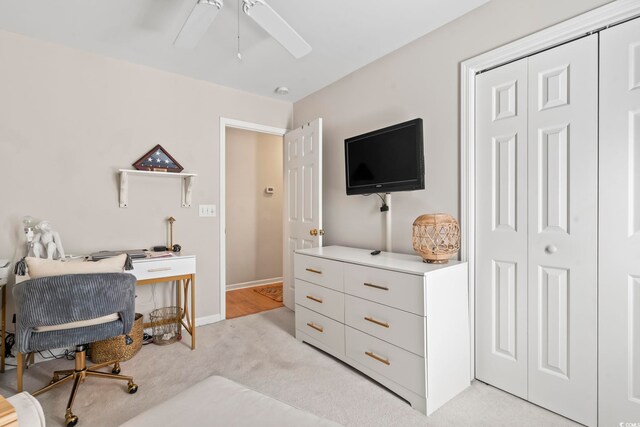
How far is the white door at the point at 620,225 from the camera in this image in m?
1.42

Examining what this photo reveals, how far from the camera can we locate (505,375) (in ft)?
6.05

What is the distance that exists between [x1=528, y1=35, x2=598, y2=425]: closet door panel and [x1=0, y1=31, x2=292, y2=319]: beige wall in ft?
8.92

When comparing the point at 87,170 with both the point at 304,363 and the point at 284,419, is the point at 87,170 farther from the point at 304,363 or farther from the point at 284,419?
the point at 284,419

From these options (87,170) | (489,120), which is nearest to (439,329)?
(489,120)

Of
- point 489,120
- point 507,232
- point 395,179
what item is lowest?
point 507,232

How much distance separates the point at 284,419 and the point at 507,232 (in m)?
1.68

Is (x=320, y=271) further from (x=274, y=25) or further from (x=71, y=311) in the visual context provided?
(x=274, y=25)

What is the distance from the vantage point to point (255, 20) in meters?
1.62

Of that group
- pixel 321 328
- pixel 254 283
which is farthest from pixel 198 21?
pixel 254 283

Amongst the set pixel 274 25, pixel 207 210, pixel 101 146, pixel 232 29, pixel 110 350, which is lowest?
pixel 110 350

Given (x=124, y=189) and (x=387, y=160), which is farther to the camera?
(x=124, y=189)

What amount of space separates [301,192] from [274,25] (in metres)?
1.73

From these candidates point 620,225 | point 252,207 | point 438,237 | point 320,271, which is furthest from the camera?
point 252,207

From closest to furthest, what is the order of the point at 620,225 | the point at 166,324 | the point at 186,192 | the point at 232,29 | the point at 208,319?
the point at 620,225 → the point at 232,29 → the point at 166,324 → the point at 186,192 → the point at 208,319
